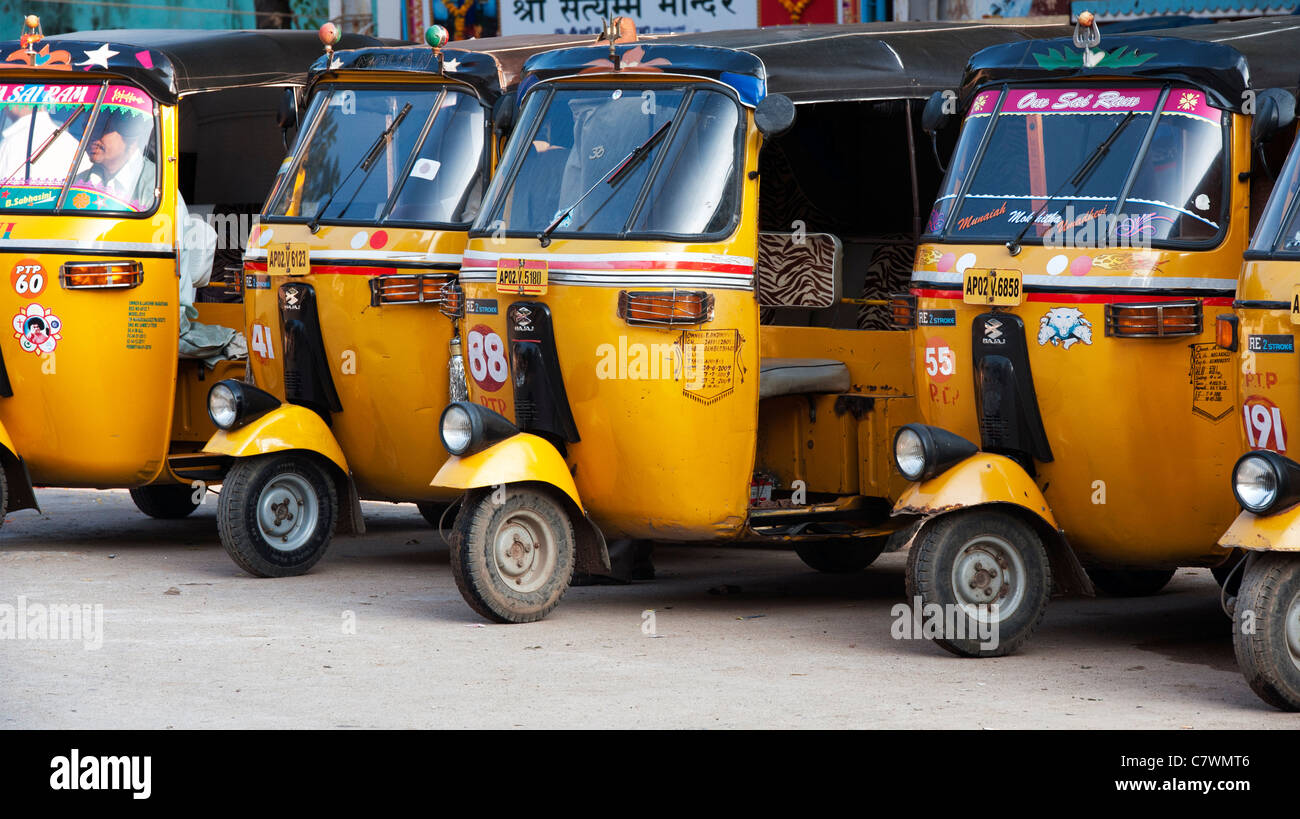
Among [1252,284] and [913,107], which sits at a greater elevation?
[913,107]

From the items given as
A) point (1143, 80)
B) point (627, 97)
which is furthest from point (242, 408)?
point (1143, 80)

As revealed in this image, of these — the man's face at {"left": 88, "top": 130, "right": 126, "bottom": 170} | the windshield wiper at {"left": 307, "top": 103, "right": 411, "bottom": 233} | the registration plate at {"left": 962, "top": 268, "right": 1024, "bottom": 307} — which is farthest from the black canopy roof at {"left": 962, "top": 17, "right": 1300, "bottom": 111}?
the man's face at {"left": 88, "top": 130, "right": 126, "bottom": 170}

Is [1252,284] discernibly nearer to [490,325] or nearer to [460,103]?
[490,325]

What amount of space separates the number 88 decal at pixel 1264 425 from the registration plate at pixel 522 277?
10.0ft

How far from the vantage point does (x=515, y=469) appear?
8156mm

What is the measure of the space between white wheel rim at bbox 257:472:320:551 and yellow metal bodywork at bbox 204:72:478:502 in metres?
0.22

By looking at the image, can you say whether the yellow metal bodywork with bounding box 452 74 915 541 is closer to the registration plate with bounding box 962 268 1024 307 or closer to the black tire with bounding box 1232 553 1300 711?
the registration plate with bounding box 962 268 1024 307

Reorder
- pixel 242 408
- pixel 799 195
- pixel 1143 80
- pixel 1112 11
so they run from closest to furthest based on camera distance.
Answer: pixel 1143 80
pixel 242 408
pixel 799 195
pixel 1112 11

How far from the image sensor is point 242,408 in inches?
376

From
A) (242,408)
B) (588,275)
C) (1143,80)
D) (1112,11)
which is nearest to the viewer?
(1143,80)

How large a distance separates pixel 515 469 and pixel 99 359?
286 cm

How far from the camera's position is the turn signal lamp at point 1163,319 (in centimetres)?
738

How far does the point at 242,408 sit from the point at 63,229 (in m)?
1.36

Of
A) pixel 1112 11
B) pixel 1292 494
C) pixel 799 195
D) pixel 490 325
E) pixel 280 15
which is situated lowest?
pixel 1292 494
